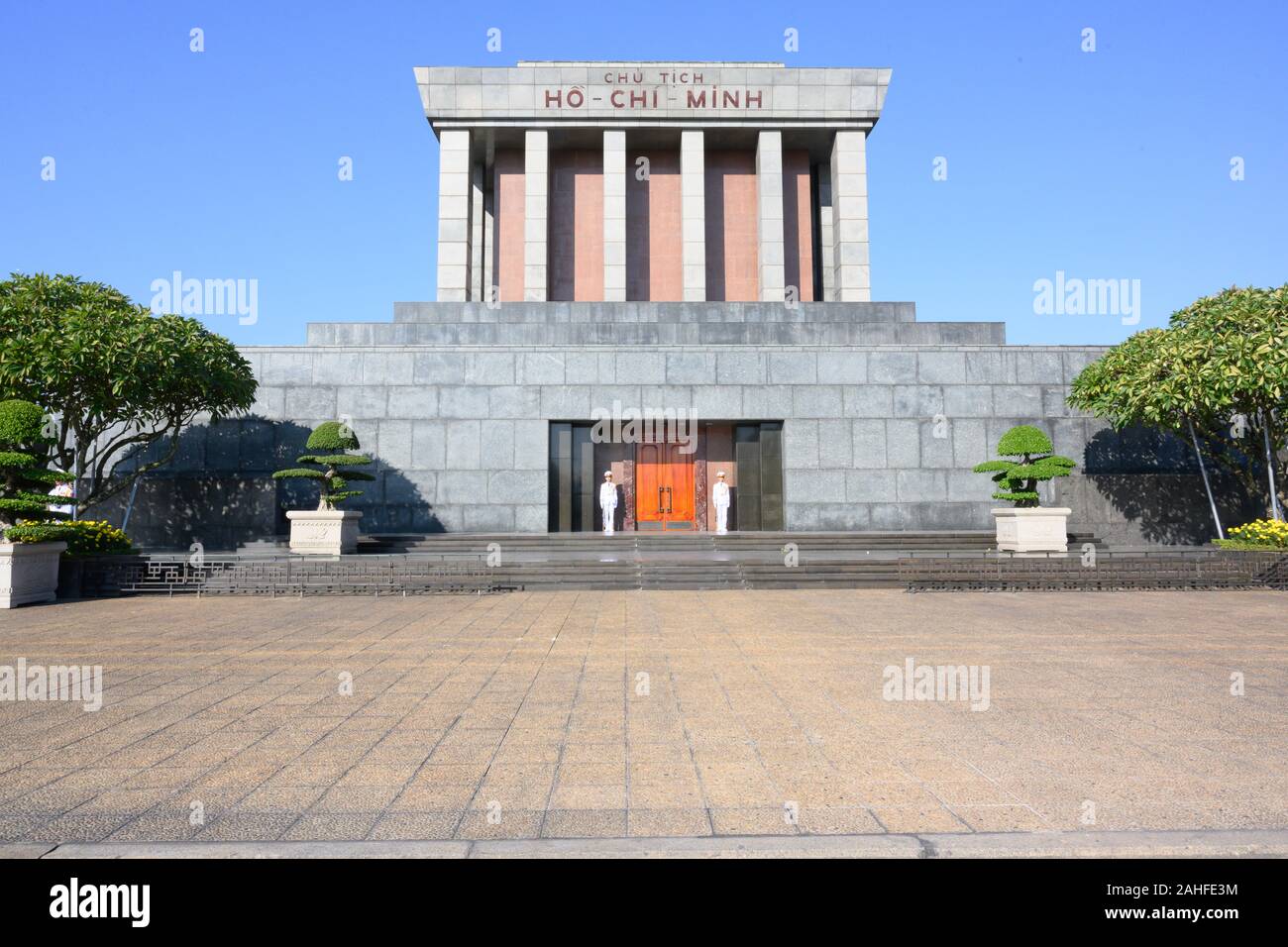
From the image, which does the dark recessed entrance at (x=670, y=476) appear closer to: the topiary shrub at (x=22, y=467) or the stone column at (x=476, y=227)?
the topiary shrub at (x=22, y=467)

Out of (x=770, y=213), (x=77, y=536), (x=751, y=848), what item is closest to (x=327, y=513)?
(x=77, y=536)

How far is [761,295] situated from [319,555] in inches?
865

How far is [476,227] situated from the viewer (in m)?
37.1

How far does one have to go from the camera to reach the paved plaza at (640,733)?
15.2 ft

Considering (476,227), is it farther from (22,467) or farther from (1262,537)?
(1262,537)

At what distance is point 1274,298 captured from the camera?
20.6m

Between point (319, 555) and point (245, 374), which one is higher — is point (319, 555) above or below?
below

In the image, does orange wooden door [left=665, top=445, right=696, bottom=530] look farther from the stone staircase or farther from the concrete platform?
the concrete platform

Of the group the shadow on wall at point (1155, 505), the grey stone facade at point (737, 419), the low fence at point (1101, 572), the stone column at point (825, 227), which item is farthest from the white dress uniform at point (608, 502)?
the stone column at point (825, 227)

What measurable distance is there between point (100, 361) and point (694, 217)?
2355 cm

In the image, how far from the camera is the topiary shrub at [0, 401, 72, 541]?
15305 millimetres

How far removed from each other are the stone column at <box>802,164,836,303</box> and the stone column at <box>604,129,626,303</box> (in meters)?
9.82

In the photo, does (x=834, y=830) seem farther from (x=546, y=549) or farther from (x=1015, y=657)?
(x=546, y=549)
